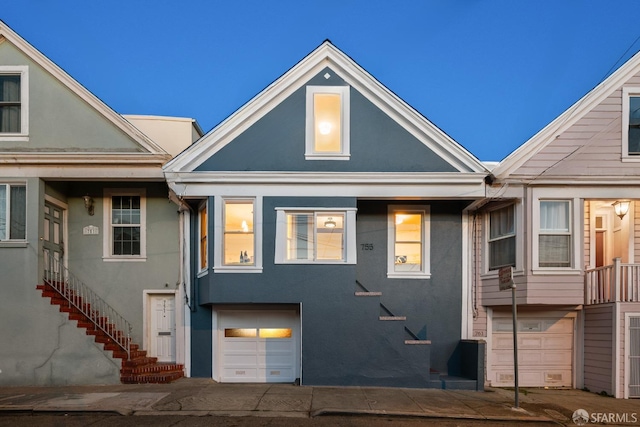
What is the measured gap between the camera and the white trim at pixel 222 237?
12625 millimetres

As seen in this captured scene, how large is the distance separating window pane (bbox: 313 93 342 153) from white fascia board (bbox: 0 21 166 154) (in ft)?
13.7

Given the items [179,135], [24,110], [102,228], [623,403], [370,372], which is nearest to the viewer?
[623,403]

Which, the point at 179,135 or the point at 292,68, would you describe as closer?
the point at 292,68

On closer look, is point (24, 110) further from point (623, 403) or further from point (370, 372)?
point (623, 403)

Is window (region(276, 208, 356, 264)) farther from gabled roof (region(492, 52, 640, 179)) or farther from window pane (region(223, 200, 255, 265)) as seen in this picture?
gabled roof (region(492, 52, 640, 179))

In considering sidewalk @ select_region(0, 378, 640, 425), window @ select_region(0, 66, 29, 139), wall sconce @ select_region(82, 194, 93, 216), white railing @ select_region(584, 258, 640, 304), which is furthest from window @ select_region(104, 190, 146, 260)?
white railing @ select_region(584, 258, 640, 304)

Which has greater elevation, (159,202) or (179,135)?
(179,135)

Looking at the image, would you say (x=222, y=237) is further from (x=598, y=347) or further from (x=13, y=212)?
(x=598, y=347)

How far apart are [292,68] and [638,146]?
9.09 metres

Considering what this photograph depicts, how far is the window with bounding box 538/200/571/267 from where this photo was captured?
12.7 metres

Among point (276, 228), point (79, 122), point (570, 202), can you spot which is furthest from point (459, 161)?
point (79, 122)

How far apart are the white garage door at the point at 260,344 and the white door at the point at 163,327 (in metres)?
1.54

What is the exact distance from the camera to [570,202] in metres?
12.7

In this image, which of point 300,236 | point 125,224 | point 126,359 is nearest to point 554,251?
point 300,236
